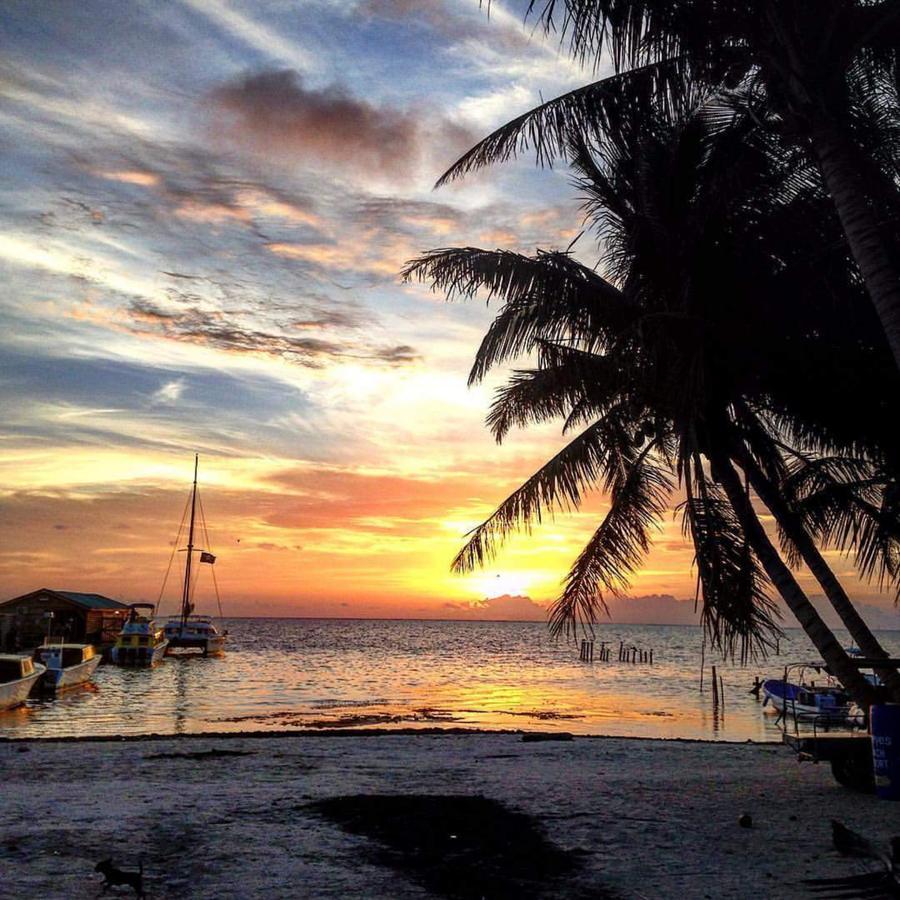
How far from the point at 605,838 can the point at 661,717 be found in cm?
2945

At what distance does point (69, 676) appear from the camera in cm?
4247

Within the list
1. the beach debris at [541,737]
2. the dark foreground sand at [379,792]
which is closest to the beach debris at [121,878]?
the dark foreground sand at [379,792]

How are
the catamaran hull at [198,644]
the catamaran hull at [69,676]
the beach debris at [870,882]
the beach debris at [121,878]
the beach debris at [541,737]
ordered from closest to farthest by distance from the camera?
the beach debris at [870,882], the beach debris at [121,878], the beach debris at [541,737], the catamaran hull at [69,676], the catamaran hull at [198,644]

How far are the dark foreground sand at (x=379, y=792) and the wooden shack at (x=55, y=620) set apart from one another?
165 ft

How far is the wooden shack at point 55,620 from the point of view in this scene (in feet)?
206

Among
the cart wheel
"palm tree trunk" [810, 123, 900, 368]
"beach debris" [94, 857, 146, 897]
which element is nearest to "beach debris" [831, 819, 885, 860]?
the cart wheel

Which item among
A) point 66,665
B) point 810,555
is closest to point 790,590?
point 810,555

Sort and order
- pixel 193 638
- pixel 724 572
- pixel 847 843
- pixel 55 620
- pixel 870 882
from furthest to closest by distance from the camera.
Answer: pixel 193 638
pixel 55 620
pixel 724 572
pixel 847 843
pixel 870 882

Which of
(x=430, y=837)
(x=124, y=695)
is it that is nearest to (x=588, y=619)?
(x=430, y=837)

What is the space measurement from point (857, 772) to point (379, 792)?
7.06m

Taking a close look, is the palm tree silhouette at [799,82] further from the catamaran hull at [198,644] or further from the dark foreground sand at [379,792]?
the catamaran hull at [198,644]

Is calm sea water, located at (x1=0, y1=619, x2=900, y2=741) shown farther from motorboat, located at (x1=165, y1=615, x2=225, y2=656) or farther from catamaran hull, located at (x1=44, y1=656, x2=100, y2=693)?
motorboat, located at (x1=165, y1=615, x2=225, y2=656)

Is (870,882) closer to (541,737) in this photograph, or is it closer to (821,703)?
Answer: (541,737)

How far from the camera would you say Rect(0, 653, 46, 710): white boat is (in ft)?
106
